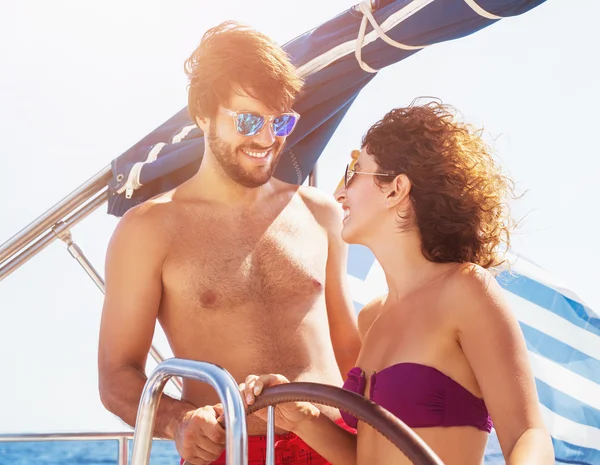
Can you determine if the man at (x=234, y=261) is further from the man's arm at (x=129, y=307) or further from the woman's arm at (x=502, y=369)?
the woman's arm at (x=502, y=369)

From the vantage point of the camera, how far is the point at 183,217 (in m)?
2.66

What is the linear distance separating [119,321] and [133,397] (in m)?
0.24

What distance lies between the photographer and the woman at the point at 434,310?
166cm

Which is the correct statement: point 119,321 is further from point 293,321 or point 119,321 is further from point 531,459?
point 531,459

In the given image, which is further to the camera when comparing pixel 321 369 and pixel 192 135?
pixel 192 135

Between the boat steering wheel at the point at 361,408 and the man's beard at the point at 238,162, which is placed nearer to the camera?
the boat steering wheel at the point at 361,408

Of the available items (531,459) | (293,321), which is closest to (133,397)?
(293,321)

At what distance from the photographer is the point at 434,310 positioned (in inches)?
71.3

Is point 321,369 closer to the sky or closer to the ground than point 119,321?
closer to the ground

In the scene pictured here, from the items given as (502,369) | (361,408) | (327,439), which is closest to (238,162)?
(327,439)

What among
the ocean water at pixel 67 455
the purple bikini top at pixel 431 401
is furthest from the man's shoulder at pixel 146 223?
the ocean water at pixel 67 455

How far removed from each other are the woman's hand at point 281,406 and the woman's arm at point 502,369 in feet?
1.22

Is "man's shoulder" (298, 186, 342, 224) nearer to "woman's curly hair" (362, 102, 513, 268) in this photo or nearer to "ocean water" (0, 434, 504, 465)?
"woman's curly hair" (362, 102, 513, 268)

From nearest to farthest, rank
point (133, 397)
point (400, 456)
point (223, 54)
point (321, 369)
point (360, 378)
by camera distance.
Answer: point (400, 456) < point (360, 378) < point (133, 397) < point (321, 369) < point (223, 54)
